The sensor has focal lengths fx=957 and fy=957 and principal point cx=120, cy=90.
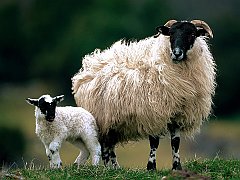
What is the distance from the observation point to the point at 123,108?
18297mm

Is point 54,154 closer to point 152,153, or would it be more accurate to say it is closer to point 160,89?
point 152,153

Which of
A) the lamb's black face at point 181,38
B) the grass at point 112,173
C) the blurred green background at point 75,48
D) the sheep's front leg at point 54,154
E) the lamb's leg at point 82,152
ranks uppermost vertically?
the blurred green background at point 75,48

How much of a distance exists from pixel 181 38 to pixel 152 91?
116 cm

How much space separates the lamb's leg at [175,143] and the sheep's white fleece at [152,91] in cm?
14

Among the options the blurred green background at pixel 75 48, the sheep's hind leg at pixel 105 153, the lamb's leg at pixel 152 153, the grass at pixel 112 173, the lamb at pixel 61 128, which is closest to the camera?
the grass at pixel 112 173

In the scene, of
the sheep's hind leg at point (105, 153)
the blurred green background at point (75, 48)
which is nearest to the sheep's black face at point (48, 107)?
the sheep's hind leg at point (105, 153)

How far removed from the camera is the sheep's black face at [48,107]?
17781 millimetres

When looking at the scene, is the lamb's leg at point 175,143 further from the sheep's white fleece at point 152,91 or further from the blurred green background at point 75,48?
the blurred green background at point 75,48

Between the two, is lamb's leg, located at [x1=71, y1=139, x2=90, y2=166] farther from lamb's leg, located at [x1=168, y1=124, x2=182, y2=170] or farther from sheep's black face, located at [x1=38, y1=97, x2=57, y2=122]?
lamb's leg, located at [x1=168, y1=124, x2=182, y2=170]

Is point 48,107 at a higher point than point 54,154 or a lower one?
higher

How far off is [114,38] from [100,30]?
3.80 meters

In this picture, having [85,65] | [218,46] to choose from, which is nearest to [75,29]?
[218,46]

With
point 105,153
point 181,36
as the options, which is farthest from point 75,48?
point 181,36

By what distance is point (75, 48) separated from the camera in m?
86.5
